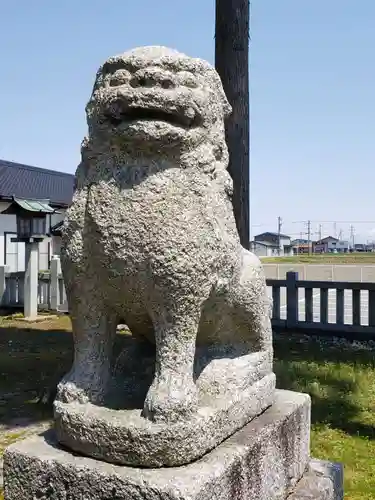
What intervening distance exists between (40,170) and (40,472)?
794 inches

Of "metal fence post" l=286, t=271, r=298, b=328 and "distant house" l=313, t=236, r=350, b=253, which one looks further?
"distant house" l=313, t=236, r=350, b=253

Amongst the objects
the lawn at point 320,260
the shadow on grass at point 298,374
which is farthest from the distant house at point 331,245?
the shadow on grass at point 298,374

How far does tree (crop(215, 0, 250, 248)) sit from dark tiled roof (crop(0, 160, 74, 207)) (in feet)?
39.7

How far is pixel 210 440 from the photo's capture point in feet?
5.56

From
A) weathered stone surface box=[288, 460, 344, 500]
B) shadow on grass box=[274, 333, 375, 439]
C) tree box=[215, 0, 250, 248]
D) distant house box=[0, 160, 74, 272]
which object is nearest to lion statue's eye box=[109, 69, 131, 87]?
weathered stone surface box=[288, 460, 344, 500]

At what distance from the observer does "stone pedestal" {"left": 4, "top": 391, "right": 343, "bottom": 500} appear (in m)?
1.53

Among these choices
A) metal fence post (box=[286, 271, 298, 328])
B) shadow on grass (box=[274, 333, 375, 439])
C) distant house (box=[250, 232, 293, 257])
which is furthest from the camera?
distant house (box=[250, 232, 293, 257])

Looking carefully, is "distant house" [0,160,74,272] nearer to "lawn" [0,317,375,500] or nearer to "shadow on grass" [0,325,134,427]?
"shadow on grass" [0,325,134,427]

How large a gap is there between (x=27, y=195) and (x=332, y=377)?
552 inches

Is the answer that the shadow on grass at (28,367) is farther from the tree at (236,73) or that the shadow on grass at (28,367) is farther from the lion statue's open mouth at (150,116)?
the lion statue's open mouth at (150,116)

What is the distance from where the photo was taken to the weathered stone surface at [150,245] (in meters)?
1.62

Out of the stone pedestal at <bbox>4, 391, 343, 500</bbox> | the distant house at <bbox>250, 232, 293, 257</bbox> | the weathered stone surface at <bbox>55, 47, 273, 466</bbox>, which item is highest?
the distant house at <bbox>250, 232, 293, 257</bbox>

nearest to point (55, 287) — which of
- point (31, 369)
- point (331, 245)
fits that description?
point (31, 369)

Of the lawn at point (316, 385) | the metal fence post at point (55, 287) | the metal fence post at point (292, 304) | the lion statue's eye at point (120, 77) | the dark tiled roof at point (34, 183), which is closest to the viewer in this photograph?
the lion statue's eye at point (120, 77)
